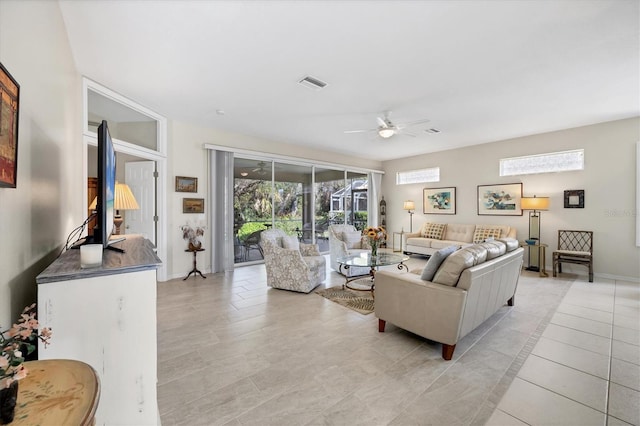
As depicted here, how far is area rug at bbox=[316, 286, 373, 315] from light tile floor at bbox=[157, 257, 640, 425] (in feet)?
0.76

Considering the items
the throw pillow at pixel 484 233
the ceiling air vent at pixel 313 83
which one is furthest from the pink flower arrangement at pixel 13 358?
the throw pillow at pixel 484 233

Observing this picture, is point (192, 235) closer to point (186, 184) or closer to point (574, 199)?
point (186, 184)

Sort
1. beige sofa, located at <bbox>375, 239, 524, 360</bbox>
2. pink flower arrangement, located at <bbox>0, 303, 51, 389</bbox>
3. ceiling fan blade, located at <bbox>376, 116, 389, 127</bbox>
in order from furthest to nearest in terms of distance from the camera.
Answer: ceiling fan blade, located at <bbox>376, 116, 389, 127</bbox>, beige sofa, located at <bbox>375, 239, 524, 360</bbox>, pink flower arrangement, located at <bbox>0, 303, 51, 389</bbox>

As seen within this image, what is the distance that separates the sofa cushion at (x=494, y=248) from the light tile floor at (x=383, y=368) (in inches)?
32.0

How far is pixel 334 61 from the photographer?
2.88m

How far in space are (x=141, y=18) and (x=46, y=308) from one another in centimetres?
230

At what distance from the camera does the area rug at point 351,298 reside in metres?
3.48

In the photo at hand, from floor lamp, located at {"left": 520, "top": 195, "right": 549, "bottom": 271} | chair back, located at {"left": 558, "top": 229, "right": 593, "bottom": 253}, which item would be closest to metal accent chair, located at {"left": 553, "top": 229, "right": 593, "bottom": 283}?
chair back, located at {"left": 558, "top": 229, "right": 593, "bottom": 253}

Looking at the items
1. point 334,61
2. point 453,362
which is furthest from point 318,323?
point 334,61

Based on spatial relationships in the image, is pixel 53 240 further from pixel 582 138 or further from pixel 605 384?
pixel 582 138

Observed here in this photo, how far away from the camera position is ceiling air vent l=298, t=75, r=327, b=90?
3.25m

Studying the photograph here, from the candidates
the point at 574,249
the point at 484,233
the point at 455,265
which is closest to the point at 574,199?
the point at 574,249

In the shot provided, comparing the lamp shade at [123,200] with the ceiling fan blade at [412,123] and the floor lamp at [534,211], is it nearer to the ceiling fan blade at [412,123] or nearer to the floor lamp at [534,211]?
the ceiling fan blade at [412,123]

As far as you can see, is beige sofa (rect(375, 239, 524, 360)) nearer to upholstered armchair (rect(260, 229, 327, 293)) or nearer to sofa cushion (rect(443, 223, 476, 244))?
upholstered armchair (rect(260, 229, 327, 293))
